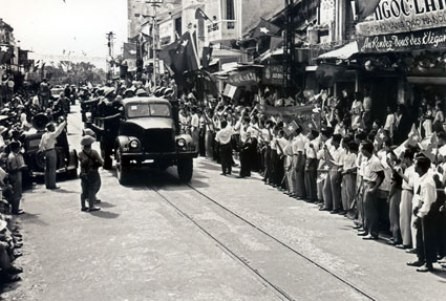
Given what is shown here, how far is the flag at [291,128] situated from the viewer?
15.1 meters

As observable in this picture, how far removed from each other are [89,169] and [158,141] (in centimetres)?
338

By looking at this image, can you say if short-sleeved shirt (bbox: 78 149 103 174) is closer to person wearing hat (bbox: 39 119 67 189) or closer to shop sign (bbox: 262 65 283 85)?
person wearing hat (bbox: 39 119 67 189)

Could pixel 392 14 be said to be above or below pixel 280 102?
above

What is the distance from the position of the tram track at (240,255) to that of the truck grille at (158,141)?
3.74 ft

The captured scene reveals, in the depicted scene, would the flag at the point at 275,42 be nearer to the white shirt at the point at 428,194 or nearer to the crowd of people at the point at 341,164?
the crowd of people at the point at 341,164

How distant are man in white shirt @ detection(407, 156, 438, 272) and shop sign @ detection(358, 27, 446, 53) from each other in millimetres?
7823

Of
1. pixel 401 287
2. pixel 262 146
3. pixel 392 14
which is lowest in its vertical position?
pixel 401 287

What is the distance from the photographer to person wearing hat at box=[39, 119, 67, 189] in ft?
52.6

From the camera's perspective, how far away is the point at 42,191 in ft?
53.3

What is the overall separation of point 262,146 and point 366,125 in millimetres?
3641

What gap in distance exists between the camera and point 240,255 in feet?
32.5

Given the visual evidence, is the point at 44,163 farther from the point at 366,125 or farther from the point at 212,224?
the point at 366,125

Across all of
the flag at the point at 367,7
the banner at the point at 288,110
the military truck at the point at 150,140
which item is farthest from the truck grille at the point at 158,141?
the flag at the point at 367,7

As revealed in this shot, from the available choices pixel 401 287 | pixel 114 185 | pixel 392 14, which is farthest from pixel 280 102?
pixel 401 287
